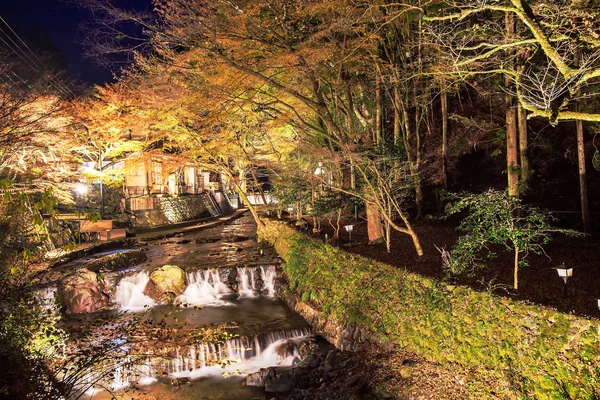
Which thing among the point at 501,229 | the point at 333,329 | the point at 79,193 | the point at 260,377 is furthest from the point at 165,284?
the point at 79,193

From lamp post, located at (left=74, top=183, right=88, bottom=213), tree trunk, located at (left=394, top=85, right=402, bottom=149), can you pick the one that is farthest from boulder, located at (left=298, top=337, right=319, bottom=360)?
lamp post, located at (left=74, top=183, right=88, bottom=213)

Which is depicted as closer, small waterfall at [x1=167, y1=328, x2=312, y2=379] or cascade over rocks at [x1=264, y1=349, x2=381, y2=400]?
cascade over rocks at [x1=264, y1=349, x2=381, y2=400]

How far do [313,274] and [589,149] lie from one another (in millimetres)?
10915

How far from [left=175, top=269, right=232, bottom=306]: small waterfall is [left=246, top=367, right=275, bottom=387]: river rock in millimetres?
5058

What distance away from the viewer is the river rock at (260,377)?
8.47 meters

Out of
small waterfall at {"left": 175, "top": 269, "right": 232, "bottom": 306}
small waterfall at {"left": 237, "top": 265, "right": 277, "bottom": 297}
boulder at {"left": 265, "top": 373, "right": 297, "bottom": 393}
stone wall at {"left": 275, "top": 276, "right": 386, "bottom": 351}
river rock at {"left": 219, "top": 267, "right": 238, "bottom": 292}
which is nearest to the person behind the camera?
boulder at {"left": 265, "top": 373, "right": 297, "bottom": 393}

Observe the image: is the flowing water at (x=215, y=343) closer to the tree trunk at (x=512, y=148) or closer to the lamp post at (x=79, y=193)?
the tree trunk at (x=512, y=148)

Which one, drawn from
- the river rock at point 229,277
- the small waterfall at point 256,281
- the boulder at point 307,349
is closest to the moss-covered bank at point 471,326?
the boulder at point 307,349

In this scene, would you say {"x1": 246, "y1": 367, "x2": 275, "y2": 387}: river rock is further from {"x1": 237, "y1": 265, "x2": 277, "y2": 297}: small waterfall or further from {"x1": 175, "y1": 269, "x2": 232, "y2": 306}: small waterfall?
{"x1": 237, "y1": 265, "x2": 277, "y2": 297}: small waterfall

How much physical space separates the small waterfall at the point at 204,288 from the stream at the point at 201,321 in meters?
0.03

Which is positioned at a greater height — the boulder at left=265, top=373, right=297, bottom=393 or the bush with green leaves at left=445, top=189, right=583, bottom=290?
the bush with green leaves at left=445, top=189, right=583, bottom=290

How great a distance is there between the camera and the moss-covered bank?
4.78 m

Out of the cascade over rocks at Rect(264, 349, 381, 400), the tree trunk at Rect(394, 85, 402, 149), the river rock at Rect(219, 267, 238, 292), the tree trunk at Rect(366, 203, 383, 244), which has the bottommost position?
the cascade over rocks at Rect(264, 349, 381, 400)

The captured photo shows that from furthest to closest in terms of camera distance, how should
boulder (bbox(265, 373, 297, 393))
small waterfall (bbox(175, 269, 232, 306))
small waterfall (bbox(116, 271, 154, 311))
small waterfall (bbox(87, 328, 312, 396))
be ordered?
small waterfall (bbox(175, 269, 232, 306)), small waterfall (bbox(116, 271, 154, 311)), small waterfall (bbox(87, 328, 312, 396)), boulder (bbox(265, 373, 297, 393))
